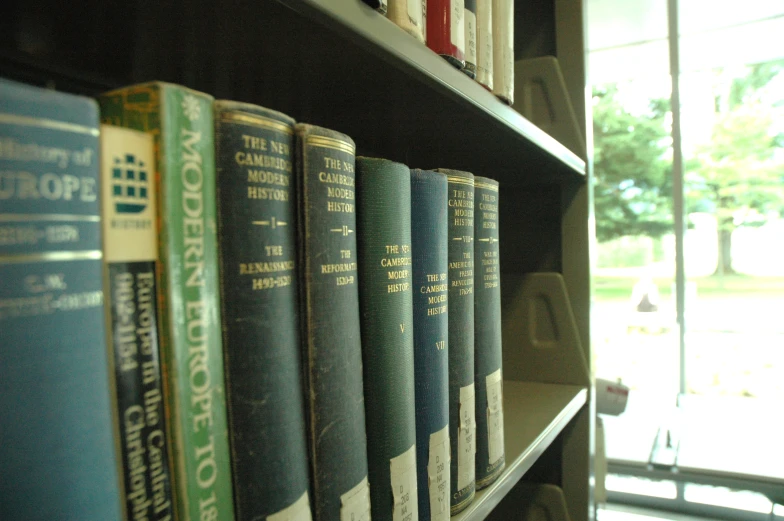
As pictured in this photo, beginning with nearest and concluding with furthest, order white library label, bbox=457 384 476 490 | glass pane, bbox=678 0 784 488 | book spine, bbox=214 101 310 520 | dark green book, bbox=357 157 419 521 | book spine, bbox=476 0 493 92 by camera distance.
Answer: book spine, bbox=214 101 310 520 → dark green book, bbox=357 157 419 521 → white library label, bbox=457 384 476 490 → book spine, bbox=476 0 493 92 → glass pane, bbox=678 0 784 488

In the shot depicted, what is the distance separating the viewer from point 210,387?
31 cm

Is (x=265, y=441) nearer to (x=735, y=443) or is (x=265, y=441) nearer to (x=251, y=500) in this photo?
(x=251, y=500)

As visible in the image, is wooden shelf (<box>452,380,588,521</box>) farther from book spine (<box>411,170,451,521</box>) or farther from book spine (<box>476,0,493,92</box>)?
book spine (<box>476,0,493,92</box>)

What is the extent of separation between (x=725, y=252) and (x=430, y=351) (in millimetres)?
3148

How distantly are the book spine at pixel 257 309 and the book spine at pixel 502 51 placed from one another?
502 mm

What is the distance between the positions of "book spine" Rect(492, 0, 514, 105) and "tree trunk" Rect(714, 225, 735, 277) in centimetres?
279

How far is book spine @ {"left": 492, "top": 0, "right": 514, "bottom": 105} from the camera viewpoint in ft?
2.47

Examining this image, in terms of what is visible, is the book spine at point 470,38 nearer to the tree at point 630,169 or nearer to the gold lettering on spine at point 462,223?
the gold lettering on spine at point 462,223

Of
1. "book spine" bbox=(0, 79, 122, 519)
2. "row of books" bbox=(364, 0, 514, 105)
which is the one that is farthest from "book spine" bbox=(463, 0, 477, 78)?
"book spine" bbox=(0, 79, 122, 519)

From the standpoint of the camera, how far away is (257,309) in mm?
321

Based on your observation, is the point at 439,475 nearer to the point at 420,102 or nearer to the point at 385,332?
the point at 385,332

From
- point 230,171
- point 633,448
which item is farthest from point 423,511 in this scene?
point 633,448

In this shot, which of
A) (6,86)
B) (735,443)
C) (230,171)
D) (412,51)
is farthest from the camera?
(735,443)

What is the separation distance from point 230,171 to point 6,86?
12 cm
